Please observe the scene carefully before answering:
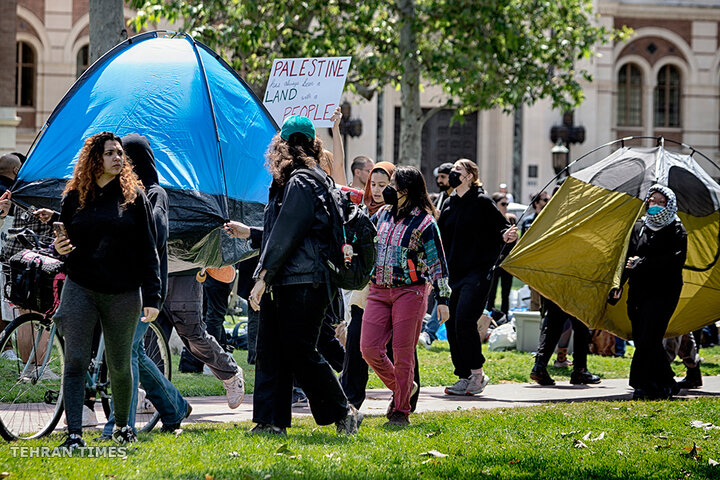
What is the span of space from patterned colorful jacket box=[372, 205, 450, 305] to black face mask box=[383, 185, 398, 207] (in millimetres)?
164

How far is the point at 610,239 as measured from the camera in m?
10.6

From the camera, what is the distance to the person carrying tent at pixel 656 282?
984 cm

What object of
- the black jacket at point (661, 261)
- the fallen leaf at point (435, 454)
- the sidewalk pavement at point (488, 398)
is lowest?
the sidewalk pavement at point (488, 398)

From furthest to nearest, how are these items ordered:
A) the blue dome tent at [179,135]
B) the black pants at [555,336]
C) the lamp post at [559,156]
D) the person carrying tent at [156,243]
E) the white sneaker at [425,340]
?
1. the lamp post at [559,156]
2. the white sneaker at [425,340]
3. the black pants at [555,336]
4. the blue dome tent at [179,135]
5. the person carrying tent at [156,243]

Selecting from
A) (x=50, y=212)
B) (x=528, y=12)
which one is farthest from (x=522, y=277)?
(x=528, y=12)

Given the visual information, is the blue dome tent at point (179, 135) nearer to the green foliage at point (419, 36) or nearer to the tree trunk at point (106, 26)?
the tree trunk at point (106, 26)

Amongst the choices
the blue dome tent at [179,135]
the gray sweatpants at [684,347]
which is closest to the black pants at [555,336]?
the gray sweatpants at [684,347]

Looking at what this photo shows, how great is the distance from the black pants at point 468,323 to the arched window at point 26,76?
2577 cm

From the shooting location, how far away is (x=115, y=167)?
Answer: 6332mm

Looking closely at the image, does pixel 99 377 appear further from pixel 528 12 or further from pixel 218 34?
pixel 528 12

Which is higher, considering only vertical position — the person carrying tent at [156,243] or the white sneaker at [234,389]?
the person carrying tent at [156,243]

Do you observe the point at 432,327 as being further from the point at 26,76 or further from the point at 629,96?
the point at 629,96

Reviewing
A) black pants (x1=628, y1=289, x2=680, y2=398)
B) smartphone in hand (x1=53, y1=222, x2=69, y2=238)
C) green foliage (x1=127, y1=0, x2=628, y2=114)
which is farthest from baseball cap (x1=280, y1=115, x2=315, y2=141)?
green foliage (x1=127, y1=0, x2=628, y2=114)

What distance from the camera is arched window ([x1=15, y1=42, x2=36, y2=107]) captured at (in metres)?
32.8
